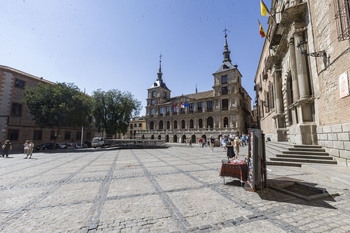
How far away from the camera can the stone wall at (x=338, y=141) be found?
21.3 feet

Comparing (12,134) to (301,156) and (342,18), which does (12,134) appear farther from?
(342,18)

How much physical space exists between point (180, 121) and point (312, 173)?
4064 centimetres

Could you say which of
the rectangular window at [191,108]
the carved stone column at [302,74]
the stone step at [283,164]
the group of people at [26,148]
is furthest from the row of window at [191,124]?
the group of people at [26,148]

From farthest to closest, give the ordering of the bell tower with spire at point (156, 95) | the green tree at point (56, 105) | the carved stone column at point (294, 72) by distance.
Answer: the bell tower with spire at point (156, 95) → the green tree at point (56, 105) → the carved stone column at point (294, 72)

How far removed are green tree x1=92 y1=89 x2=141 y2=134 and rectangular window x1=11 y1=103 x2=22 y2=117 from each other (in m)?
10.5

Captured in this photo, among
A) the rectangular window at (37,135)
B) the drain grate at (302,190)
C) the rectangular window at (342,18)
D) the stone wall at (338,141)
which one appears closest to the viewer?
the drain grate at (302,190)

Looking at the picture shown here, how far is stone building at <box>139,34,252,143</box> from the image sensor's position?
38.5m

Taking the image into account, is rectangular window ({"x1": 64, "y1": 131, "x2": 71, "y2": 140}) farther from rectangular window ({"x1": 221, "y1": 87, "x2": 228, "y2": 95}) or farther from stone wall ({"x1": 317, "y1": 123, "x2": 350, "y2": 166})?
stone wall ({"x1": 317, "y1": 123, "x2": 350, "y2": 166})

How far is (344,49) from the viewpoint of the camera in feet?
21.6

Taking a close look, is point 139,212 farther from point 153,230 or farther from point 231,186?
point 231,186

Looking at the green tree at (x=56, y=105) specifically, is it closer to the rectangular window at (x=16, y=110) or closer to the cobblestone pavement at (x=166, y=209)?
the rectangular window at (x=16, y=110)

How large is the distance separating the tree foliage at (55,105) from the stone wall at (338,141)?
27035 millimetres

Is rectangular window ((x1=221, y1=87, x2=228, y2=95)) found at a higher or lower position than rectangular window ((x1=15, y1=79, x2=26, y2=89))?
higher

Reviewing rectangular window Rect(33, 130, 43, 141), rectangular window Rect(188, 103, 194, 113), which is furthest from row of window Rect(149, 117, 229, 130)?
rectangular window Rect(33, 130, 43, 141)
